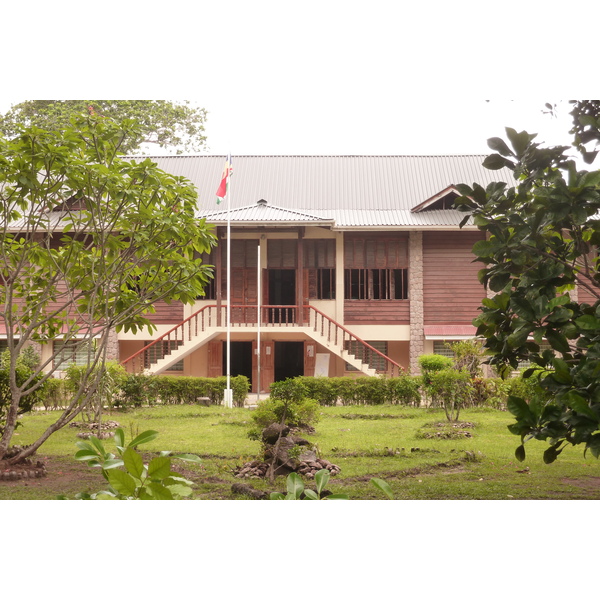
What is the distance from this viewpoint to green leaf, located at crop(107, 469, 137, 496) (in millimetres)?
2023

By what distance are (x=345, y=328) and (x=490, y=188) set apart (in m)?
2.12

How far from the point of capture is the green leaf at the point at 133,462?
200cm

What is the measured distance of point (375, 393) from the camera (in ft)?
15.9

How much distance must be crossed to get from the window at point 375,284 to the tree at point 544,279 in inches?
69.0

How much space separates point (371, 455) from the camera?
4.36 meters

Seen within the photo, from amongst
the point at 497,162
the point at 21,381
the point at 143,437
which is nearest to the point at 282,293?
the point at 21,381

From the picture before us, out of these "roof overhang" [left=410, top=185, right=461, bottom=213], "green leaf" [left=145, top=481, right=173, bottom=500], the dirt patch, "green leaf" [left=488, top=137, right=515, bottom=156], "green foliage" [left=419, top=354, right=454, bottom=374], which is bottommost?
the dirt patch

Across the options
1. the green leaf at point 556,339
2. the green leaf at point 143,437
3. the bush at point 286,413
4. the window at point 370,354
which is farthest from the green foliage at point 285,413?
the green leaf at point 143,437

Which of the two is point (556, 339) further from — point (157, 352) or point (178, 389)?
point (157, 352)

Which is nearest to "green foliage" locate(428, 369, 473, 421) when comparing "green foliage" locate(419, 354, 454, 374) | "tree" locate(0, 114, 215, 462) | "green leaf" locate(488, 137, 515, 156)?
"green foliage" locate(419, 354, 454, 374)

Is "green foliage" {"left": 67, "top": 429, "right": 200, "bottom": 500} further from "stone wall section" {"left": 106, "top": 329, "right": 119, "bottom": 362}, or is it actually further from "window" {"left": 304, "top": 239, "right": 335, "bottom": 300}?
"window" {"left": 304, "top": 239, "right": 335, "bottom": 300}

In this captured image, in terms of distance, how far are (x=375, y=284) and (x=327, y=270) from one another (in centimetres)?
40

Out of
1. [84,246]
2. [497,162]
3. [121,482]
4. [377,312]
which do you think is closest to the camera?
[121,482]

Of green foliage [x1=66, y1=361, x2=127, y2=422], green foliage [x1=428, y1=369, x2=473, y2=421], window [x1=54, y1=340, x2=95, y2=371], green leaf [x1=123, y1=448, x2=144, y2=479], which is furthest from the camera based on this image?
green foliage [x1=428, y1=369, x2=473, y2=421]
